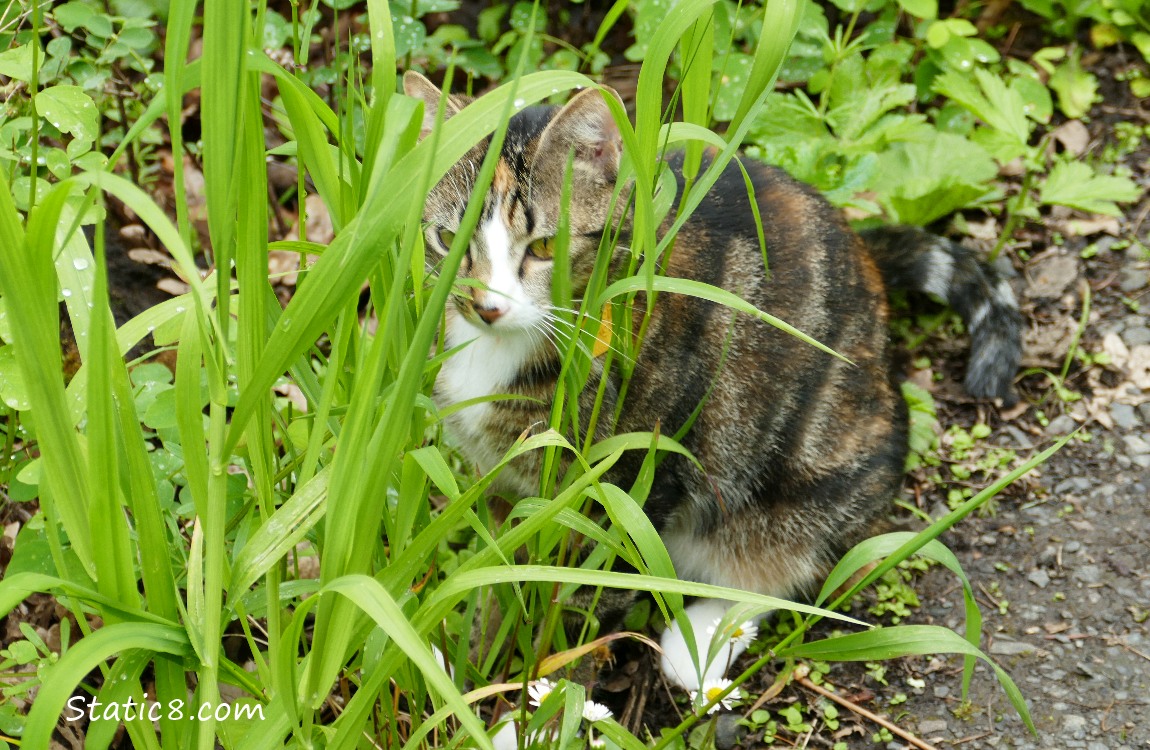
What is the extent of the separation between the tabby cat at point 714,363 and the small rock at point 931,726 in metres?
0.45

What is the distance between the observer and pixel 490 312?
2.13 m

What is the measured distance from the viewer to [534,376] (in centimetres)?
241

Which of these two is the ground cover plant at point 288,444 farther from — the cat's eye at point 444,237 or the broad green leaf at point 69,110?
the cat's eye at point 444,237

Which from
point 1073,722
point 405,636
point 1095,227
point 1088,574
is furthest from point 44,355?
point 1095,227

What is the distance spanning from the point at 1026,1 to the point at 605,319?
282 centimetres

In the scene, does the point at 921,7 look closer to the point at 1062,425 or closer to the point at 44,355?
the point at 1062,425

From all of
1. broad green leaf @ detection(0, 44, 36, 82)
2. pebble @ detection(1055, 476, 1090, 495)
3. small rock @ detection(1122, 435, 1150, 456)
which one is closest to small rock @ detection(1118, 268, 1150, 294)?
small rock @ detection(1122, 435, 1150, 456)

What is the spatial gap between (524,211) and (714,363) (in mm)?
615

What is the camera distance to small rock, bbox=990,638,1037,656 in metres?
2.52

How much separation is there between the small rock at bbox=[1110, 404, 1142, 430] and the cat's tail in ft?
0.92

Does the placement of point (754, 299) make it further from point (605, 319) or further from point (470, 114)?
point (470, 114)

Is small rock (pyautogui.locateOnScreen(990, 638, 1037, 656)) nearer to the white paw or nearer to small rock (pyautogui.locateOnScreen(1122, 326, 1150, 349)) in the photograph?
the white paw

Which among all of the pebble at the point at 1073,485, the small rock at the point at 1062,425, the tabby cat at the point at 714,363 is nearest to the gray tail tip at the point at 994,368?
the small rock at the point at 1062,425

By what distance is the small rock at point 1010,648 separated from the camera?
99.3 inches
